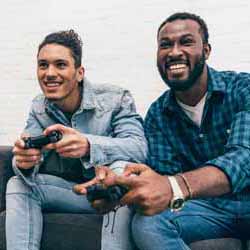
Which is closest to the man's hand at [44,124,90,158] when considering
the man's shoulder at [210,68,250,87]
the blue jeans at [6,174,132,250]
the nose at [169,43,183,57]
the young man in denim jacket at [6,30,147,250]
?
the young man in denim jacket at [6,30,147,250]

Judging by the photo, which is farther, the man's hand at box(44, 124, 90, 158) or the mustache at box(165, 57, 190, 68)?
the mustache at box(165, 57, 190, 68)

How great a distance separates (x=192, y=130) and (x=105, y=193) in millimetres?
862

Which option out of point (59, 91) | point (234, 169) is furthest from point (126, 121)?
point (234, 169)

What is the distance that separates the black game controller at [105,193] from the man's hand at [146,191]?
0.08 feet

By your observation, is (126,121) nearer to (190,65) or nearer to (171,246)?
(190,65)

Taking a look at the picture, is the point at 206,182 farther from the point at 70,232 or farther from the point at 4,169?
the point at 4,169

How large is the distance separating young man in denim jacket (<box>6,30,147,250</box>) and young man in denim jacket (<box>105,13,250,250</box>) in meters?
0.11

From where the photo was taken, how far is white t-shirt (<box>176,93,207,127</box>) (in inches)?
78.6

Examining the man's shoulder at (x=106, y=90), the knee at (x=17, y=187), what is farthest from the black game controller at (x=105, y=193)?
the man's shoulder at (x=106, y=90)

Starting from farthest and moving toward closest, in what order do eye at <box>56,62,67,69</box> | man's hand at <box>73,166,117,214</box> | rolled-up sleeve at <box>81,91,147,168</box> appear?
eye at <box>56,62,67,69</box> < rolled-up sleeve at <box>81,91,147,168</box> < man's hand at <box>73,166,117,214</box>

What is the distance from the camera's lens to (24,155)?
1875mm

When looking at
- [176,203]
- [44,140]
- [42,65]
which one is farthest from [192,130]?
[176,203]

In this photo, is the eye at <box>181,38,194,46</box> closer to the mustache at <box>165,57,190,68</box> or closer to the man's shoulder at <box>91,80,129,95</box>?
the mustache at <box>165,57,190,68</box>

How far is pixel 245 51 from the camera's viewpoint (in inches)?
103
